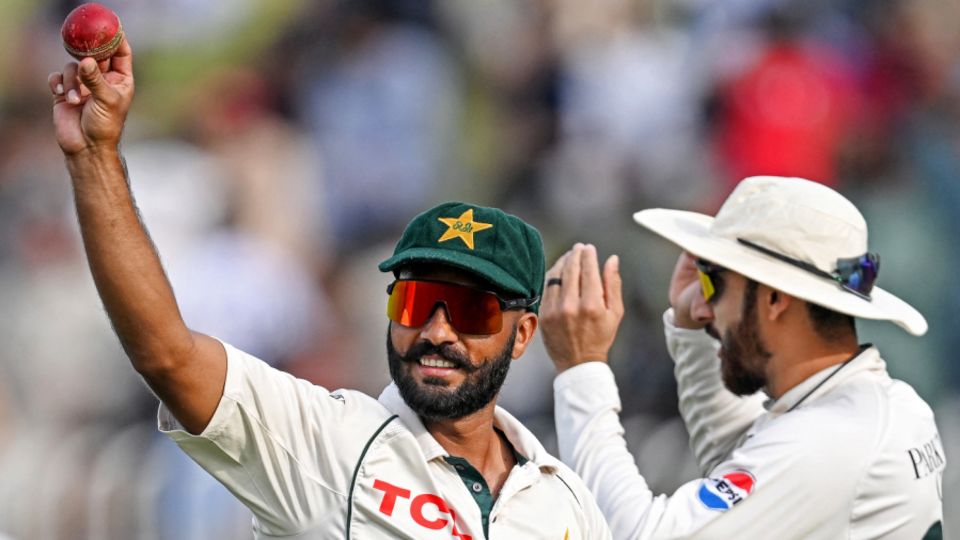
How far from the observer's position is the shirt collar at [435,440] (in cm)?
275

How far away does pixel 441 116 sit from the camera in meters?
6.24

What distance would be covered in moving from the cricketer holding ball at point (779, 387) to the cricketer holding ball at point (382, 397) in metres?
0.50

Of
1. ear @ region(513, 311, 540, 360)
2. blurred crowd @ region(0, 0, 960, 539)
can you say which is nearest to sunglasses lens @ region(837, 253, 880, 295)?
ear @ region(513, 311, 540, 360)

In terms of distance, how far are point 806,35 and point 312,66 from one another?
2288mm

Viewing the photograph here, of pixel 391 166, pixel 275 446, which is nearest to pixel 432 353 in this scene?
pixel 275 446

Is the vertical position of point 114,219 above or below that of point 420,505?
above

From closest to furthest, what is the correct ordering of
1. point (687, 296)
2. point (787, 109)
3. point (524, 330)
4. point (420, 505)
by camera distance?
point (420, 505) → point (524, 330) → point (687, 296) → point (787, 109)

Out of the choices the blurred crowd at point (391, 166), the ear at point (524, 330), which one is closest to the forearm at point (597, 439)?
the ear at point (524, 330)

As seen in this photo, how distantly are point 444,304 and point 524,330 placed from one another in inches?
11.4

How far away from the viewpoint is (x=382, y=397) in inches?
114

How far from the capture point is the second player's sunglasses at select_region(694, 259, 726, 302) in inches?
141

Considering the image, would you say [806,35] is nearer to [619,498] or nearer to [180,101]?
[180,101]

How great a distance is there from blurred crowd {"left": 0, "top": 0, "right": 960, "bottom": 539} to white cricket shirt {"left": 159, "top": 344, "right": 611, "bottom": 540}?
9.09 feet

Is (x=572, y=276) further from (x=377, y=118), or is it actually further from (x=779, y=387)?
(x=377, y=118)
